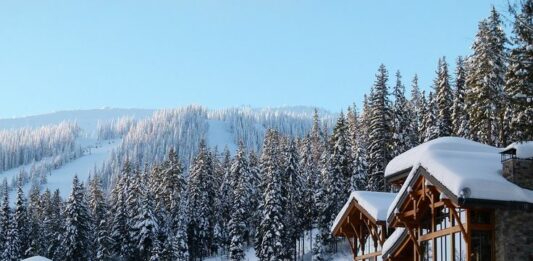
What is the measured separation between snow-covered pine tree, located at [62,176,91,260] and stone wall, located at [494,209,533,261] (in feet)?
192

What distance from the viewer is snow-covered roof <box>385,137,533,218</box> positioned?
885 inches

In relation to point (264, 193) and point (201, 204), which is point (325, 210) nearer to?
point (264, 193)

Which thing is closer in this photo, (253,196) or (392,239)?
(392,239)

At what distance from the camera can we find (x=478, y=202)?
22.2m

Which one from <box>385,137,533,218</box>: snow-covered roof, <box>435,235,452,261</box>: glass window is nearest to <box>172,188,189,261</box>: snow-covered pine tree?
<box>385,137,533,218</box>: snow-covered roof

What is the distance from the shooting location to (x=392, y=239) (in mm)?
30016

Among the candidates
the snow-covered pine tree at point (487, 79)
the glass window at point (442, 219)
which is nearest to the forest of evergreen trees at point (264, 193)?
the snow-covered pine tree at point (487, 79)

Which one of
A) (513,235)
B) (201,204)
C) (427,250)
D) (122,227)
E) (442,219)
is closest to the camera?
(513,235)

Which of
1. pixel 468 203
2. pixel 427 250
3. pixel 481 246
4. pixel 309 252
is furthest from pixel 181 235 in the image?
pixel 468 203

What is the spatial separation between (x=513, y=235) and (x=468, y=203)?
2.36 metres

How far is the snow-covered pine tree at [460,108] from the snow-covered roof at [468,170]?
30.4 metres

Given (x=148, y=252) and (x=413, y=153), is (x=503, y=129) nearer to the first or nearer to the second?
(x=413, y=153)

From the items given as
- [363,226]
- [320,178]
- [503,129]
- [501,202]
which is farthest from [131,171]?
[501,202]

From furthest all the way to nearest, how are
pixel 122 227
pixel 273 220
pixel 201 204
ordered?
pixel 201 204 < pixel 122 227 < pixel 273 220
